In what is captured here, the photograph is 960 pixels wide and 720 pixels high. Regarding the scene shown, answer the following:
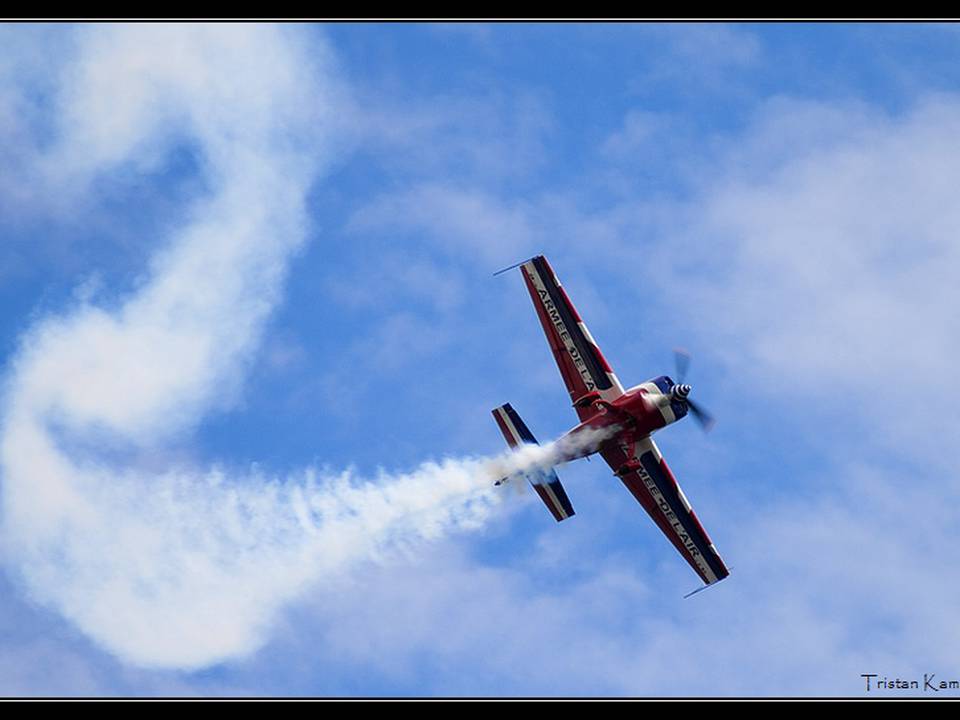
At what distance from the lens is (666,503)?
70.6 metres

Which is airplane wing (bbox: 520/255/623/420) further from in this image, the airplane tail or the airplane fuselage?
the airplane tail

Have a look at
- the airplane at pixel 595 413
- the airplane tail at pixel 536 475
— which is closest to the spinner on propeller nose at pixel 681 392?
the airplane at pixel 595 413

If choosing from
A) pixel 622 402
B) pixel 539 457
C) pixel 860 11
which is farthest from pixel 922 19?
pixel 539 457

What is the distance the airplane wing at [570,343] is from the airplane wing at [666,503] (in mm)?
3694

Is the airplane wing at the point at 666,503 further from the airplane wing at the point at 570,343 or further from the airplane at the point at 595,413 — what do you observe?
the airplane wing at the point at 570,343

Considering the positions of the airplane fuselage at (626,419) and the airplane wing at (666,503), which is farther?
the airplane wing at (666,503)

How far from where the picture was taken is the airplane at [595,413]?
212ft

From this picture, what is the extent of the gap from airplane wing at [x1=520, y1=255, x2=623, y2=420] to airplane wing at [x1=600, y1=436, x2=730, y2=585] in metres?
3.69

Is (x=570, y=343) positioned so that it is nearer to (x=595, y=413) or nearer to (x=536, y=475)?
(x=595, y=413)

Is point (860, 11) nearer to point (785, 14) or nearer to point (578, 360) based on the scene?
point (785, 14)

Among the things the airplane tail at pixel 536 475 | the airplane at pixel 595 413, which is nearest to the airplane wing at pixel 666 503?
the airplane at pixel 595 413

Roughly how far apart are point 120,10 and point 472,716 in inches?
1057

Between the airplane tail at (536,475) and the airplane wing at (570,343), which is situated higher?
the airplane wing at (570,343)

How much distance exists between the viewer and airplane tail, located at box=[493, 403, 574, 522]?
65.8 m
